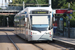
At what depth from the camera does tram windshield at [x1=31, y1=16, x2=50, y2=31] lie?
18.7m

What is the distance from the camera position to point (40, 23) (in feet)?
61.8

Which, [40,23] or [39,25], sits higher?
[40,23]

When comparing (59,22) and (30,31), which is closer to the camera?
(30,31)

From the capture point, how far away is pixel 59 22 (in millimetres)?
26047

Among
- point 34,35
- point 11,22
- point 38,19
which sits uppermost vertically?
point 38,19

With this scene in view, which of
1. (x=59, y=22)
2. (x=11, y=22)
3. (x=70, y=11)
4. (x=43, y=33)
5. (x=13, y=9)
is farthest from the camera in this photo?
(x=11, y=22)

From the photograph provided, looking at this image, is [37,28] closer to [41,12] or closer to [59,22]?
[41,12]

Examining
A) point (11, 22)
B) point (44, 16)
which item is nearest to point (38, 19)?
point (44, 16)

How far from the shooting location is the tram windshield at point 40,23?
1873 centimetres

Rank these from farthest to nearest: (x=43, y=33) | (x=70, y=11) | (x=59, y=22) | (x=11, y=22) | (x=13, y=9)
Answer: (x=11, y=22)
(x=13, y=9)
(x=59, y=22)
(x=70, y=11)
(x=43, y=33)

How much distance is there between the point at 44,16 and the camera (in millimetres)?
18891

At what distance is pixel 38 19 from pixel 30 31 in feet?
3.78

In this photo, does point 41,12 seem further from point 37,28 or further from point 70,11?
point 70,11

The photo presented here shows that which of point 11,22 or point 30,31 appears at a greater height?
point 30,31
